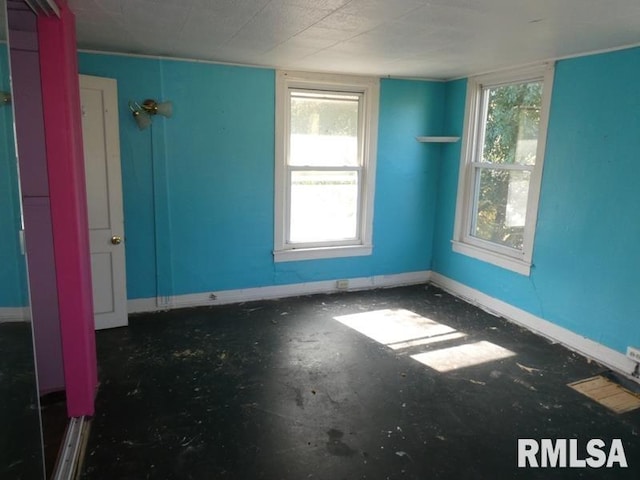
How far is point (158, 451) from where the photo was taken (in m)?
2.32

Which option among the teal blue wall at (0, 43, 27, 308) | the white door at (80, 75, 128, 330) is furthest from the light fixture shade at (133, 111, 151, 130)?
the teal blue wall at (0, 43, 27, 308)

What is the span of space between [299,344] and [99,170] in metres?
2.08

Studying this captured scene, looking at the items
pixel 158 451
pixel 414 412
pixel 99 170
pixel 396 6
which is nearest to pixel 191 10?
pixel 396 6

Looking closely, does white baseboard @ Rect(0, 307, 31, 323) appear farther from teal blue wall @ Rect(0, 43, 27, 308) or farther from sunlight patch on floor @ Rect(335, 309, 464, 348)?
sunlight patch on floor @ Rect(335, 309, 464, 348)

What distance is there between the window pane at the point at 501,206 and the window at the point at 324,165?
3.66 ft

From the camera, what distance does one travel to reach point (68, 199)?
2.29m

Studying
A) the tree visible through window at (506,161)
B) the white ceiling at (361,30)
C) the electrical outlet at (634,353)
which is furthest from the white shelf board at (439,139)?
the electrical outlet at (634,353)

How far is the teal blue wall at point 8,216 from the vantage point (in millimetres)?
1582

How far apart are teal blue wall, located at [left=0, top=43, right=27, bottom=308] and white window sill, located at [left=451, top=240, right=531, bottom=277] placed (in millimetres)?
3707

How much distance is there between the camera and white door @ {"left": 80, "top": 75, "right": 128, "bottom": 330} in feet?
11.2

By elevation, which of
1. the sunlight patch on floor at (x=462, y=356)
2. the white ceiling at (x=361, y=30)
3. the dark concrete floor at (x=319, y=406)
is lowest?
the dark concrete floor at (x=319, y=406)

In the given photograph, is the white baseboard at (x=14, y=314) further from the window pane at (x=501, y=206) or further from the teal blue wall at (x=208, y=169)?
the window pane at (x=501, y=206)

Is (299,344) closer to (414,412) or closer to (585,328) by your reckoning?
(414,412)

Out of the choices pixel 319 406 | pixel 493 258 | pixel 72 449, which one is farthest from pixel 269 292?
pixel 72 449
